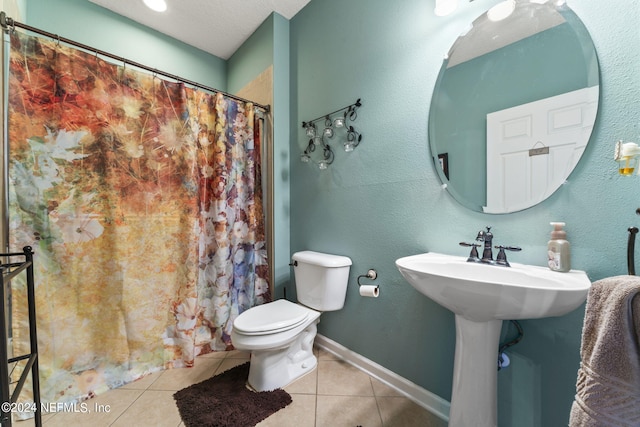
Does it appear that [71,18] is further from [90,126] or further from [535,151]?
[535,151]

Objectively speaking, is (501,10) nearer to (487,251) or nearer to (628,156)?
(628,156)

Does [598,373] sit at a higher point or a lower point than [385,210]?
lower

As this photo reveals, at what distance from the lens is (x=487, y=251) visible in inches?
40.1

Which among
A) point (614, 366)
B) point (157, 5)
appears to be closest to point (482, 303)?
point (614, 366)

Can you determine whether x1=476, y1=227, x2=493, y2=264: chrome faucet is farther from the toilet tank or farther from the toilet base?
the toilet base

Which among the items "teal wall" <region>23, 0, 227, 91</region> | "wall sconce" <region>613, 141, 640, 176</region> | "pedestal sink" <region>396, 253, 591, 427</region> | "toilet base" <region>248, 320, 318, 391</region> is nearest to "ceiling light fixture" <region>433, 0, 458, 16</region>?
"wall sconce" <region>613, 141, 640, 176</region>

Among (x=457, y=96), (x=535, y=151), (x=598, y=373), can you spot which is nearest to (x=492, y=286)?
(x=598, y=373)

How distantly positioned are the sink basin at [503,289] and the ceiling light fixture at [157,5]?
249 centimetres

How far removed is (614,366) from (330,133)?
1549mm

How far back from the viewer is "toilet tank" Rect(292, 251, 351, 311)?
157 centimetres

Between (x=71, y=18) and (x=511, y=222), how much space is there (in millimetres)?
3096

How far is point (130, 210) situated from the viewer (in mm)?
1500

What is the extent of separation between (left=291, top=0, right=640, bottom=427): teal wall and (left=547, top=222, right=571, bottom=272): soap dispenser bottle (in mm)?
55

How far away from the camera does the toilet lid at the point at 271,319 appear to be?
1320 mm
